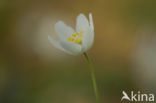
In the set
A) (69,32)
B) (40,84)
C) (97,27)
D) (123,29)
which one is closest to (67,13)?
(97,27)

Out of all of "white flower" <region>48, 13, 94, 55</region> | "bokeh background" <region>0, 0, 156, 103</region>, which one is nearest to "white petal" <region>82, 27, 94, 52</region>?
"white flower" <region>48, 13, 94, 55</region>

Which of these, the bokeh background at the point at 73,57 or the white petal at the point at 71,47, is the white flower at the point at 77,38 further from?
the bokeh background at the point at 73,57

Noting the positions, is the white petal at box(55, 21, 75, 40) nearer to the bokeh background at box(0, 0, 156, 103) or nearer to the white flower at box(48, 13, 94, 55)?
the white flower at box(48, 13, 94, 55)

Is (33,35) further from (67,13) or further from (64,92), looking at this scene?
(64,92)

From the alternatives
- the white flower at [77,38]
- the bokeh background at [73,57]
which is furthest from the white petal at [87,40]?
the bokeh background at [73,57]

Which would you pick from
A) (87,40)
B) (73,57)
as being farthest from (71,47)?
(73,57)

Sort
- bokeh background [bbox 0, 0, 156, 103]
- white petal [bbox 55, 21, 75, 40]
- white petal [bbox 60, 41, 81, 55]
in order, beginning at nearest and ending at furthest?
white petal [bbox 60, 41, 81, 55]
white petal [bbox 55, 21, 75, 40]
bokeh background [bbox 0, 0, 156, 103]

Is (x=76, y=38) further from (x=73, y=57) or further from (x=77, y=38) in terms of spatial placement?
(x=73, y=57)
